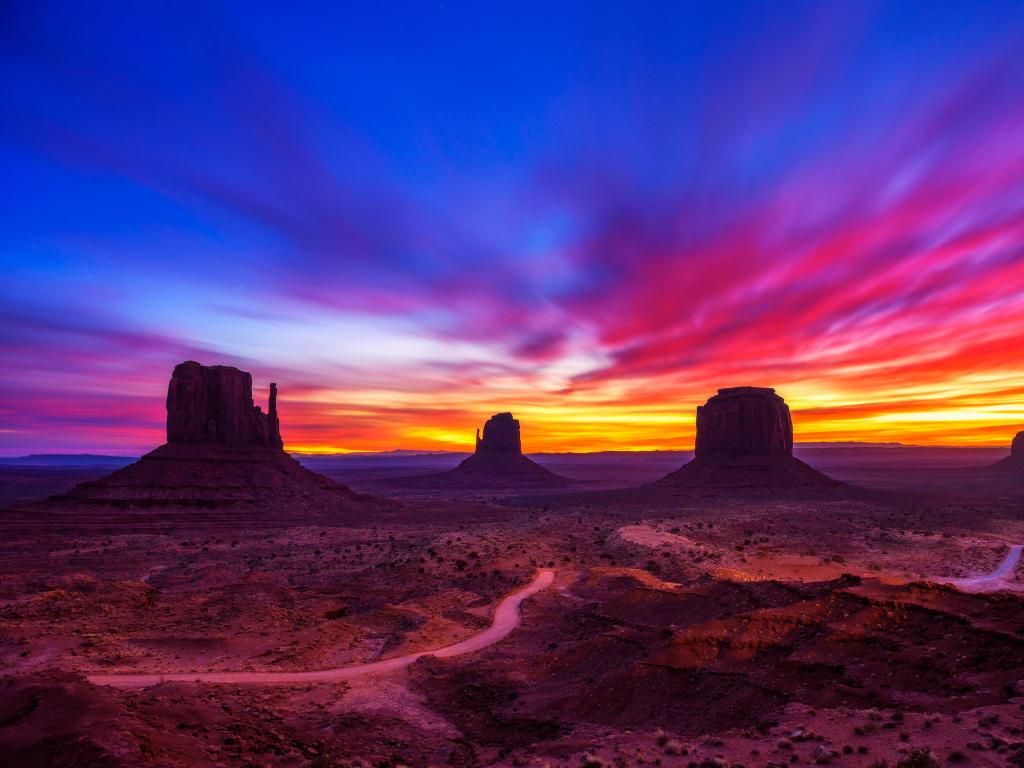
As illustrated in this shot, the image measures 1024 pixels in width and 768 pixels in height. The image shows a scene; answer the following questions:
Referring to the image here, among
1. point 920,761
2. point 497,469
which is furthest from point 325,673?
point 497,469

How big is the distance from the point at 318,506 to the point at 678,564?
59.2 meters

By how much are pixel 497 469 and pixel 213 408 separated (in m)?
99.0

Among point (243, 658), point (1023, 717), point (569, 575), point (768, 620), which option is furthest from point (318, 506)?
point (1023, 717)

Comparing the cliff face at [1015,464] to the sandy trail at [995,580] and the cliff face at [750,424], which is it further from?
the sandy trail at [995,580]

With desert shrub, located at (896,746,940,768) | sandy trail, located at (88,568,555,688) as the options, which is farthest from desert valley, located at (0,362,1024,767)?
sandy trail, located at (88,568,555,688)

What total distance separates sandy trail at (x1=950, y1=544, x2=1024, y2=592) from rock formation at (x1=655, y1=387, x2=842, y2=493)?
210 feet

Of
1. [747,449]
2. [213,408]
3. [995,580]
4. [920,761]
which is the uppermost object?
[213,408]

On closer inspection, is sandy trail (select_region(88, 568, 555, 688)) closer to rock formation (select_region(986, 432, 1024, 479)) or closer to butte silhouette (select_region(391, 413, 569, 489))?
butte silhouette (select_region(391, 413, 569, 489))

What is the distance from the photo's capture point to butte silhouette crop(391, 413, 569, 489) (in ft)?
531

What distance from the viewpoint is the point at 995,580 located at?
117 feet

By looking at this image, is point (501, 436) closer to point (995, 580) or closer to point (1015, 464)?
point (995, 580)

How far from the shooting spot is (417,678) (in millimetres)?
21859

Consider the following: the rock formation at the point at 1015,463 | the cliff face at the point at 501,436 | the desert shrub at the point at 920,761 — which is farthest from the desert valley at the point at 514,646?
the rock formation at the point at 1015,463

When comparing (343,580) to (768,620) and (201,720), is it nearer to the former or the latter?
(201,720)
